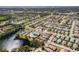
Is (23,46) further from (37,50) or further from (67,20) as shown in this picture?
(67,20)

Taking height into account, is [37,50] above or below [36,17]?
below

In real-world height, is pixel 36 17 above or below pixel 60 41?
above

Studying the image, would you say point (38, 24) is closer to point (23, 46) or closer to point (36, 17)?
point (36, 17)
